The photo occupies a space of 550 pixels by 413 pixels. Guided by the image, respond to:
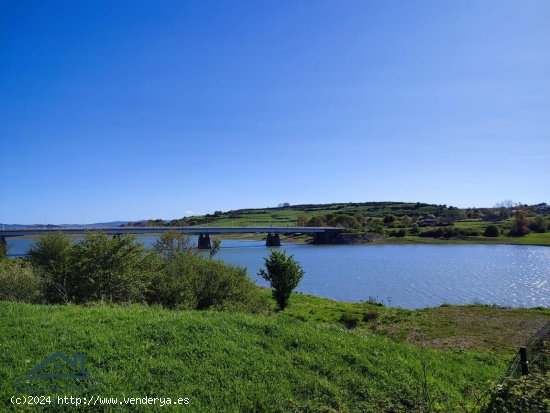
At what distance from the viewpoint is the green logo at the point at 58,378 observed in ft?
22.9

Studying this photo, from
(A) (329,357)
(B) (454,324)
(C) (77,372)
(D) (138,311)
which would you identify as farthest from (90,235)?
(B) (454,324)

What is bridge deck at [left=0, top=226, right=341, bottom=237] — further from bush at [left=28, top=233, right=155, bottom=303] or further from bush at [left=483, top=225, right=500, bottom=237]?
bush at [left=28, top=233, right=155, bottom=303]

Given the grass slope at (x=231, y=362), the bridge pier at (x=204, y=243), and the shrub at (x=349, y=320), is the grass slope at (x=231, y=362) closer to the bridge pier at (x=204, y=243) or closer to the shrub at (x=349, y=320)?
the shrub at (x=349, y=320)

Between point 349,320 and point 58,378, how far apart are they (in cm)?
2151

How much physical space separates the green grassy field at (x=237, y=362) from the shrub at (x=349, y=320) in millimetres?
12364

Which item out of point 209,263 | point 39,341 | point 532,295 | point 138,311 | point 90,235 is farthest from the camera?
point 532,295

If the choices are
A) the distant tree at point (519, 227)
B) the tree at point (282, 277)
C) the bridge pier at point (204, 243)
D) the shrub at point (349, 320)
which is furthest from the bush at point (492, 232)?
the shrub at point (349, 320)

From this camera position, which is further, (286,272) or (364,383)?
(286,272)

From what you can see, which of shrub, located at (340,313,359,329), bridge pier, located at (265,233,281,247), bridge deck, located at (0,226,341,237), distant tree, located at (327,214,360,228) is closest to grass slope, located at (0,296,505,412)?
A: shrub, located at (340,313,359,329)

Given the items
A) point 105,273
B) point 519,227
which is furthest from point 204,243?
point 519,227

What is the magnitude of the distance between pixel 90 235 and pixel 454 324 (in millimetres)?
23163

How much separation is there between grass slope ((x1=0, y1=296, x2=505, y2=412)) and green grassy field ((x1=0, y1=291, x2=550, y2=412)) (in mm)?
23

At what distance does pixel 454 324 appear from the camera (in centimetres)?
2527

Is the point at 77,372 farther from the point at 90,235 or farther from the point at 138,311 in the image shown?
the point at 90,235
